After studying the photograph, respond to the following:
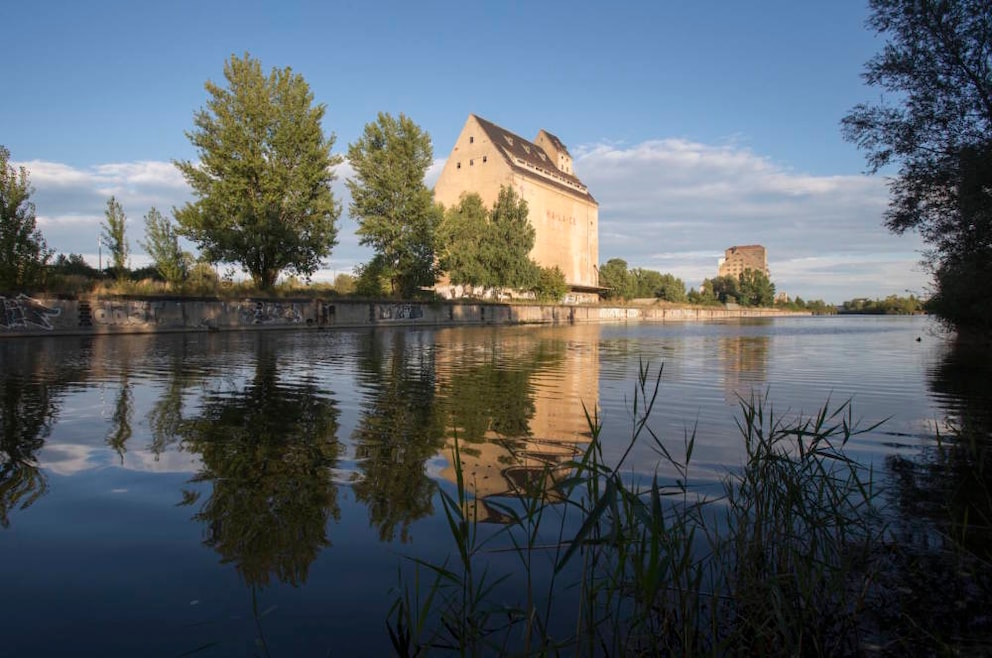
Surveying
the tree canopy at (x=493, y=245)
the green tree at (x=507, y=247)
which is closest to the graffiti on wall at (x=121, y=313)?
the tree canopy at (x=493, y=245)

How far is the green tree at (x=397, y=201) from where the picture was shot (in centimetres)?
5016

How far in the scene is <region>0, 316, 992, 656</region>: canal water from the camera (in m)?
3.10

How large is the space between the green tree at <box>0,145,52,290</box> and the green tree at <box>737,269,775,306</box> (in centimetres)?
17332

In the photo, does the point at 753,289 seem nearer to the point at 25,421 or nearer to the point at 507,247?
the point at 507,247

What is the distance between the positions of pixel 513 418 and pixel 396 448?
2.44 meters

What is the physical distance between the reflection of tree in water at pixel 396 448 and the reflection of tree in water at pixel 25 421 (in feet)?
9.12

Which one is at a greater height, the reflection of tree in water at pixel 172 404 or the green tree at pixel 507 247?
the green tree at pixel 507 247

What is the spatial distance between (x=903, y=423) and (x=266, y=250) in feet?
122

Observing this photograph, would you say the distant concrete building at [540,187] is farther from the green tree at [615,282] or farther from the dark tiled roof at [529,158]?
the green tree at [615,282]

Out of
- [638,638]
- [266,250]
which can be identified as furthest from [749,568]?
[266,250]

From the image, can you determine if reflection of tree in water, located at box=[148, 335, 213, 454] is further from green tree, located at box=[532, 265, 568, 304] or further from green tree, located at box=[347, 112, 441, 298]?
green tree, located at box=[532, 265, 568, 304]

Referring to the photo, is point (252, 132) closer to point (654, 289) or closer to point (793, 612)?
point (793, 612)

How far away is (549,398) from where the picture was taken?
10758mm

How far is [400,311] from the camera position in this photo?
49.1 m
